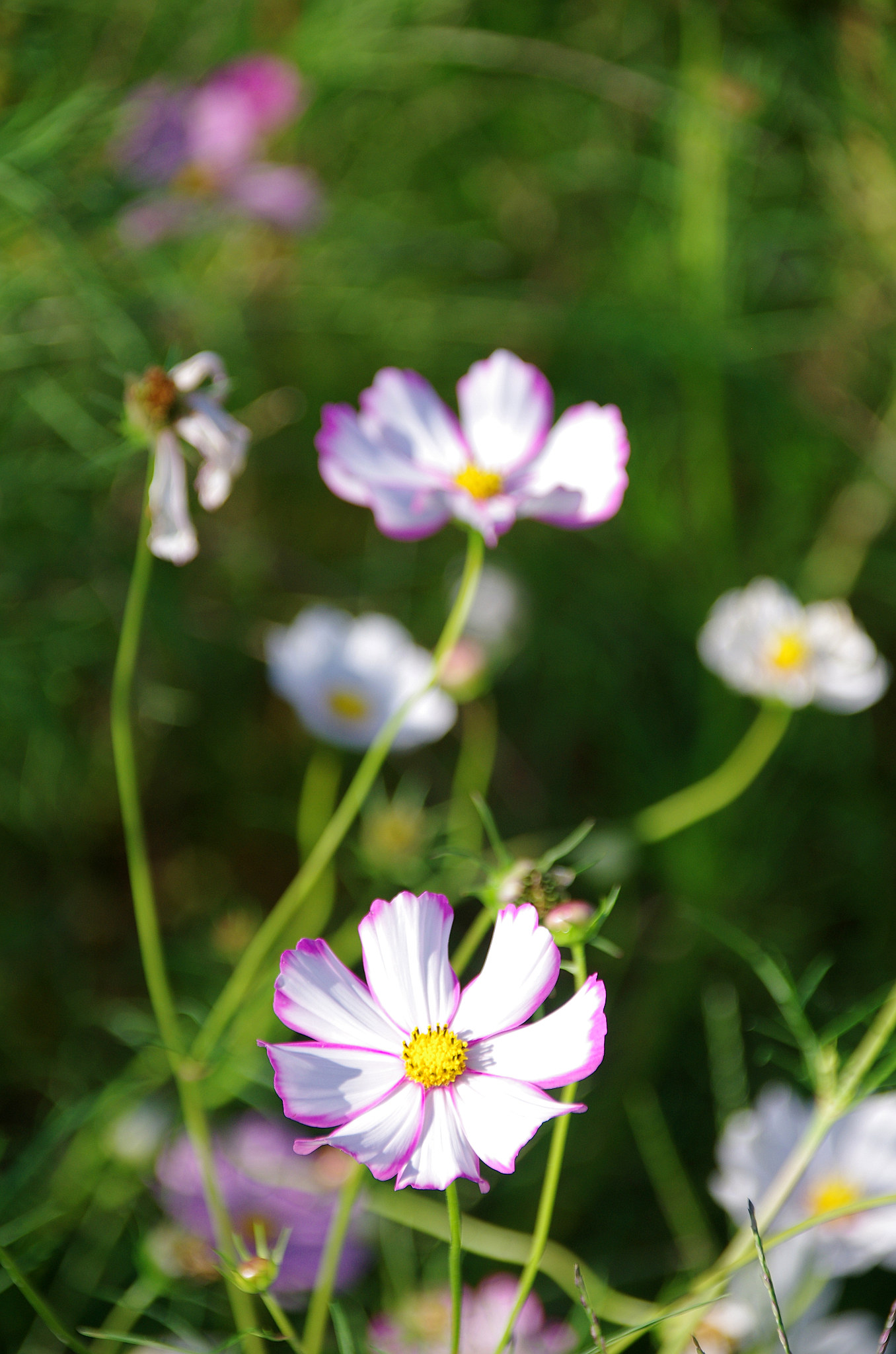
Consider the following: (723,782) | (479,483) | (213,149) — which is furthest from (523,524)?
(479,483)

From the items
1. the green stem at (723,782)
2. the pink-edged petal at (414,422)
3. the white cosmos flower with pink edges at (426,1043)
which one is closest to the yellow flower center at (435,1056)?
the white cosmos flower with pink edges at (426,1043)

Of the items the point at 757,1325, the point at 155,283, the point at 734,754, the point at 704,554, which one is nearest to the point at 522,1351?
the point at 757,1325

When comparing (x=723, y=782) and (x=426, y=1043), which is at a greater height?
(x=426, y=1043)

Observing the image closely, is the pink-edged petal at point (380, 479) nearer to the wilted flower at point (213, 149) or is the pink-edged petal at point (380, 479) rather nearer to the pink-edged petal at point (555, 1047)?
the pink-edged petal at point (555, 1047)

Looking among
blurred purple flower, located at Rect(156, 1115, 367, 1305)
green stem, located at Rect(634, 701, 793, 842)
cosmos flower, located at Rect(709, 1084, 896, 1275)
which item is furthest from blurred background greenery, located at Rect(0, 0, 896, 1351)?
cosmos flower, located at Rect(709, 1084, 896, 1275)

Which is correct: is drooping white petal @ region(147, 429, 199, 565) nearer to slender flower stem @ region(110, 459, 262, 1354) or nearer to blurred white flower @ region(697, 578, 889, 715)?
slender flower stem @ region(110, 459, 262, 1354)

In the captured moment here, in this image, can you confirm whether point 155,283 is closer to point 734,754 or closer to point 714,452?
point 714,452

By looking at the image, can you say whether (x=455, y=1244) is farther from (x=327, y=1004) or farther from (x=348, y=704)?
(x=348, y=704)
